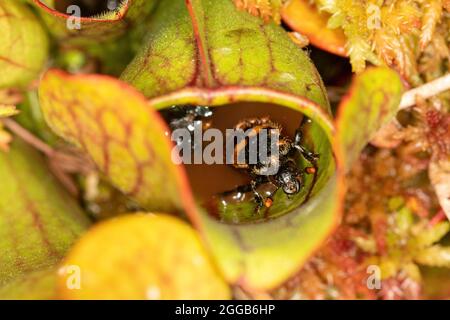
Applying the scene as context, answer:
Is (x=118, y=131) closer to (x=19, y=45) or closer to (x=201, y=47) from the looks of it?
(x=201, y=47)

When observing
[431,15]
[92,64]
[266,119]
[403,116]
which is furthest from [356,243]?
[92,64]

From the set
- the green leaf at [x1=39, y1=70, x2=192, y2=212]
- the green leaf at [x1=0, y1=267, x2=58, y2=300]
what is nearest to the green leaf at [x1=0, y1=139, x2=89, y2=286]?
→ the green leaf at [x1=0, y1=267, x2=58, y2=300]

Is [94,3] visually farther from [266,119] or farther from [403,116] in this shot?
[403,116]

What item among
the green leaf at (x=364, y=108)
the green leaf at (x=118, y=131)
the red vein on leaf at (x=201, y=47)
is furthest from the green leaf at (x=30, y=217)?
the green leaf at (x=364, y=108)

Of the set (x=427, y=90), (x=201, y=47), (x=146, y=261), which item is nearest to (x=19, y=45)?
(x=201, y=47)

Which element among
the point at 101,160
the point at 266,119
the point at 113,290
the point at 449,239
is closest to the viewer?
the point at 113,290

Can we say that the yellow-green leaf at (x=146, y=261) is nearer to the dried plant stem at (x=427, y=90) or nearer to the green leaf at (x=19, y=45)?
the green leaf at (x=19, y=45)
